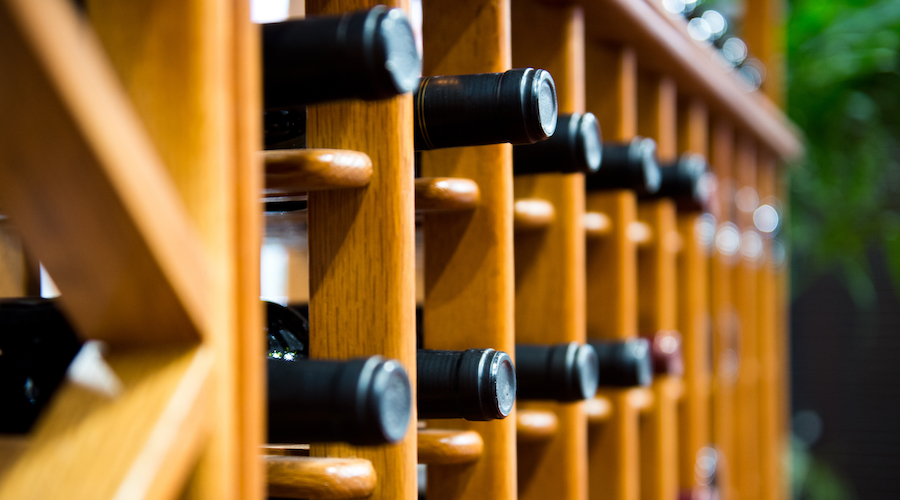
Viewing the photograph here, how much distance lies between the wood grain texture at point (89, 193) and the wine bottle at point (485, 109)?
19 centimetres

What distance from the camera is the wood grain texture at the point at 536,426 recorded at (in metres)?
0.67

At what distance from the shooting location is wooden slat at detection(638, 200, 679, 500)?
95 centimetres

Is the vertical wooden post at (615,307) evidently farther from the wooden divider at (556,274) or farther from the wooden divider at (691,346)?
the wooden divider at (691,346)

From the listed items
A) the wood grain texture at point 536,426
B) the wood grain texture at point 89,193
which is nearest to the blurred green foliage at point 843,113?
the wood grain texture at point 536,426

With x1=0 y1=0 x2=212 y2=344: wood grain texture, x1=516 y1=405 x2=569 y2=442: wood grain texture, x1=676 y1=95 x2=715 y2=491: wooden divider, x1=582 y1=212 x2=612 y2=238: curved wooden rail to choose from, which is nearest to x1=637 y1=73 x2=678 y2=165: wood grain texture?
x1=676 y1=95 x2=715 y2=491: wooden divider

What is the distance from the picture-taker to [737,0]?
1.59 metres

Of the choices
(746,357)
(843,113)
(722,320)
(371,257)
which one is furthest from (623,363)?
(843,113)

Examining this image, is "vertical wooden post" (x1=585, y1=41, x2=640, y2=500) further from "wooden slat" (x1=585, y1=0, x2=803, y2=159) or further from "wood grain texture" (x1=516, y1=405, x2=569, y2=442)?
"wood grain texture" (x1=516, y1=405, x2=569, y2=442)

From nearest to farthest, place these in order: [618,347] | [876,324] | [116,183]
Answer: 1. [116,183]
2. [618,347]
3. [876,324]

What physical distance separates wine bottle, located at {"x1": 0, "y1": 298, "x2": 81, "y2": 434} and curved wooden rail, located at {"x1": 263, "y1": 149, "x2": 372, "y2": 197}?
15cm

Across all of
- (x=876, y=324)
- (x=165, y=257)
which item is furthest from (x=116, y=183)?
(x=876, y=324)

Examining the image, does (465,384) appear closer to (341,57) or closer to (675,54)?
(341,57)

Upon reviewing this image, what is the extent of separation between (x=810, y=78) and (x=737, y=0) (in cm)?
65

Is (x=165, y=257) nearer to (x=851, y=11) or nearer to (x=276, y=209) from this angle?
(x=276, y=209)
